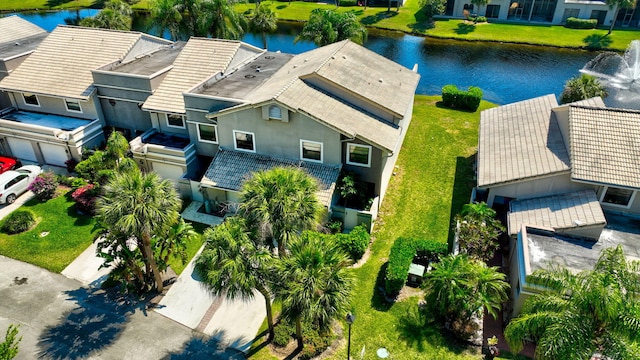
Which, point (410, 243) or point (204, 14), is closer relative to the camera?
point (410, 243)

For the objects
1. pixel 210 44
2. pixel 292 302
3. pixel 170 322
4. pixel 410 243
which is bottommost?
pixel 170 322

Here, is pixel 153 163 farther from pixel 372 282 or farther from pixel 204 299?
pixel 372 282

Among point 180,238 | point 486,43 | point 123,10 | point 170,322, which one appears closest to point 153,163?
point 180,238

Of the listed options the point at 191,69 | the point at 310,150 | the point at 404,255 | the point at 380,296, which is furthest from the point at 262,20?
the point at 380,296

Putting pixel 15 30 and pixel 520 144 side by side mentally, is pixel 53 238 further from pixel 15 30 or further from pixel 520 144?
pixel 520 144

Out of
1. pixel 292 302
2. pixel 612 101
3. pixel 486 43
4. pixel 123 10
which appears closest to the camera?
pixel 292 302
